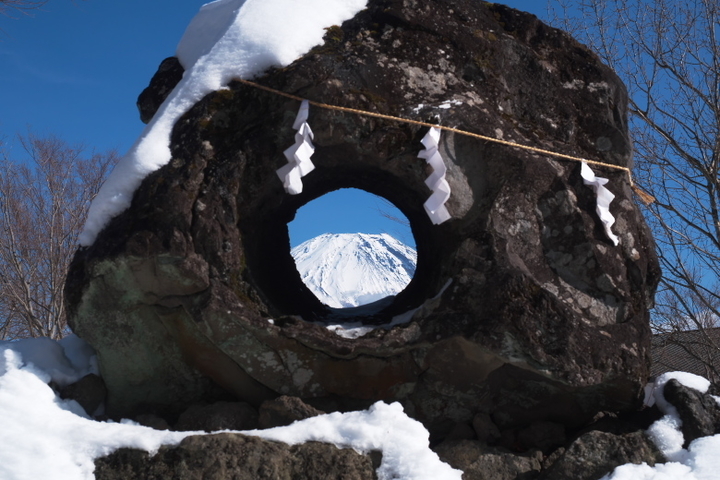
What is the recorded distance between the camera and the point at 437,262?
11.1ft

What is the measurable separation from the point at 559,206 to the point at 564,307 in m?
0.57

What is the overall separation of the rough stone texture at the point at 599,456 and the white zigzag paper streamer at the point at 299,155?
1757mm

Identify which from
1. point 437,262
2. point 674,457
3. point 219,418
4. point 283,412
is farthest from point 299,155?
point 674,457

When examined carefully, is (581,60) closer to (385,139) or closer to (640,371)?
(385,139)

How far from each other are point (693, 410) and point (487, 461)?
41.0 inches

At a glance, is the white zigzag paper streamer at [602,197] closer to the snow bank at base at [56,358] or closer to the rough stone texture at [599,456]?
the rough stone texture at [599,456]

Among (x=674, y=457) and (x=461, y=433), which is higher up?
(x=461, y=433)

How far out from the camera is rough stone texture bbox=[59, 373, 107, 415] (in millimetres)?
3049

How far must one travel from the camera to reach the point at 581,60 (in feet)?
11.4

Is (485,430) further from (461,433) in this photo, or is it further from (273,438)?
(273,438)

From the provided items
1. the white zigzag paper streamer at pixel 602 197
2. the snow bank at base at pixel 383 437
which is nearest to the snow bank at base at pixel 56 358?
the snow bank at base at pixel 383 437

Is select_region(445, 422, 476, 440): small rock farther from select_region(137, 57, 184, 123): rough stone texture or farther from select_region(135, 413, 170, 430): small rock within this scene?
select_region(137, 57, 184, 123): rough stone texture

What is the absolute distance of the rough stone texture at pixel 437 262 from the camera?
111 inches

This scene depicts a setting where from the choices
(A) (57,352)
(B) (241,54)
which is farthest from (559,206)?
(A) (57,352)
